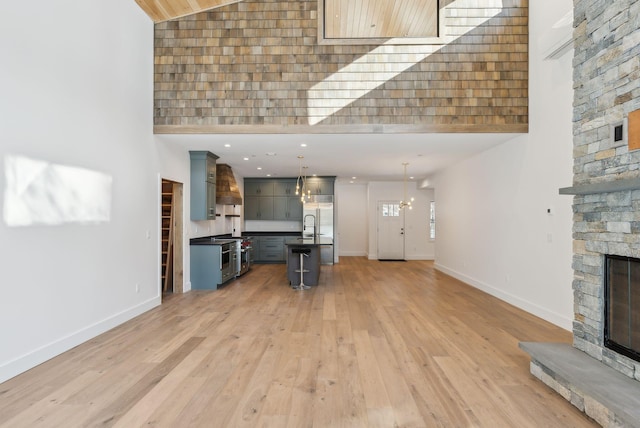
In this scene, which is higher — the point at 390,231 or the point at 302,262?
the point at 390,231

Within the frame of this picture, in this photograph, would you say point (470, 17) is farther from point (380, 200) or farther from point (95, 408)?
point (380, 200)

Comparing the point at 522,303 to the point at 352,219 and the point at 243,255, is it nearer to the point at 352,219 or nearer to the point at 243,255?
the point at 243,255

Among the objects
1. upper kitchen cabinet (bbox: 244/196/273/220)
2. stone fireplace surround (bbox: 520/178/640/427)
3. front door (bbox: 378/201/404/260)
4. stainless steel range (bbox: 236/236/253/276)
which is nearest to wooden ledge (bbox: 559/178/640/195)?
stone fireplace surround (bbox: 520/178/640/427)

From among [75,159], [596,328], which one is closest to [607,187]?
[596,328]

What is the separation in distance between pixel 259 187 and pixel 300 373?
7.97 meters

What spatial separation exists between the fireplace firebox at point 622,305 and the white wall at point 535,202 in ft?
5.40

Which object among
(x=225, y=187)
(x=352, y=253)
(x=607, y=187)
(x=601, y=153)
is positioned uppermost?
(x=225, y=187)

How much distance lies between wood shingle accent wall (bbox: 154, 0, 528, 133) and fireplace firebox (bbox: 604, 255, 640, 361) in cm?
282

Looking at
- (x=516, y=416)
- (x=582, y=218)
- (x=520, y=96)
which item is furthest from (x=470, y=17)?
(x=516, y=416)

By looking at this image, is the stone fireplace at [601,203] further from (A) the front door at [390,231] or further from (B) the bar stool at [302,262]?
(A) the front door at [390,231]

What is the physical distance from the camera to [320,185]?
33.3ft

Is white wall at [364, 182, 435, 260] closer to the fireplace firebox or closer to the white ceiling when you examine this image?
the white ceiling

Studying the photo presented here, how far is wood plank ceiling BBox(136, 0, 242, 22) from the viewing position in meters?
4.63

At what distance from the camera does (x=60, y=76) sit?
10.7 feet
